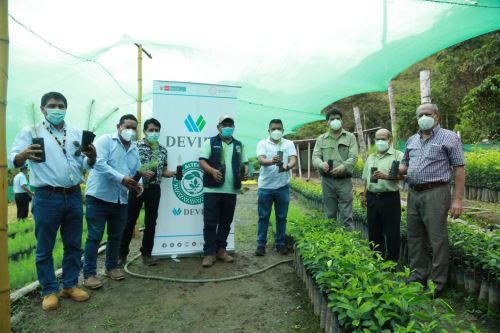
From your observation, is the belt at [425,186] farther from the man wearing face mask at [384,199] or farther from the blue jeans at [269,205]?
the blue jeans at [269,205]

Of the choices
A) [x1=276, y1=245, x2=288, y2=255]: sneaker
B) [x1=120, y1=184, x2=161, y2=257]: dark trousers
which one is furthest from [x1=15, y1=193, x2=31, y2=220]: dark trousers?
[x1=276, y1=245, x2=288, y2=255]: sneaker

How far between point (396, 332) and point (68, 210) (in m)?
2.99

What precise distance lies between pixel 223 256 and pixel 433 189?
2808mm

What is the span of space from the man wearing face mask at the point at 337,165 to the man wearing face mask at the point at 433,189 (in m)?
1.09

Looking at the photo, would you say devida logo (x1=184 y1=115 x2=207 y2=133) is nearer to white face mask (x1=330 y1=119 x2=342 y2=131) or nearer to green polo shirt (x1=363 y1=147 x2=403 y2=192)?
white face mask (x1=330 y1=119 x2=342 y2=131)

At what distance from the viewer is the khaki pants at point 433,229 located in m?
3.59

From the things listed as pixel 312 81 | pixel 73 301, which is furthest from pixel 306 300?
pixel 312 81

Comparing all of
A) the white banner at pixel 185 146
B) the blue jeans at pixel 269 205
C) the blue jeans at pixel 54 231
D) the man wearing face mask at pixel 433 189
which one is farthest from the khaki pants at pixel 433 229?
the blue jeans at pixel 54 231

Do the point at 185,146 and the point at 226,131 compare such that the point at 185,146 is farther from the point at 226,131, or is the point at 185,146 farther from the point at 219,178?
the point at 219,178

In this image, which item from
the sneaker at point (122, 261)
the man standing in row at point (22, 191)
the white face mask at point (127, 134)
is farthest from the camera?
the man standing in row at point (22, 191)

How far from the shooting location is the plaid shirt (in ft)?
11.8

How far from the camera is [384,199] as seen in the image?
4336 mm

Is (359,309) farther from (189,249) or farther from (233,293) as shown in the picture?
(189,249)

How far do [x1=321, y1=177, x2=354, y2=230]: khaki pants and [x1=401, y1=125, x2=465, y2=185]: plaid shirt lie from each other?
119 cm
